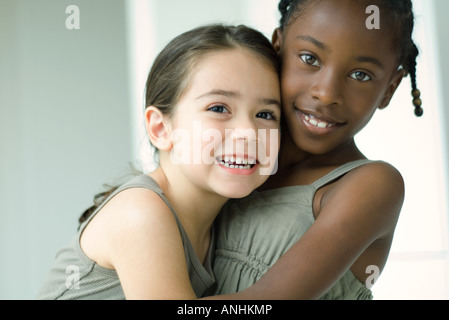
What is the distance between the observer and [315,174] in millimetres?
879

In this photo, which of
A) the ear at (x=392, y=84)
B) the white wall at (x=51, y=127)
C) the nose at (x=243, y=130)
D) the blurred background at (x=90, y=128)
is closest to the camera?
the nose at (x=243, y=130)

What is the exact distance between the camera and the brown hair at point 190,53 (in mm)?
828

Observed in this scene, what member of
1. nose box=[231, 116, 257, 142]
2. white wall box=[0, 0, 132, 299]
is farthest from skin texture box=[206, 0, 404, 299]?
white wall box=[0, 0, 132, 299]

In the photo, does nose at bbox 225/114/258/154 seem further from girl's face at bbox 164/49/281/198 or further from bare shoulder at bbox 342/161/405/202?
bare shoulder at bbox 342/161/405/202

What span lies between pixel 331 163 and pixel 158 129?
1.00ft

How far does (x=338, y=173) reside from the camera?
2.74 ft

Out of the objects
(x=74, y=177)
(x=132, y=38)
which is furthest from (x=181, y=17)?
(x=74, y=177)

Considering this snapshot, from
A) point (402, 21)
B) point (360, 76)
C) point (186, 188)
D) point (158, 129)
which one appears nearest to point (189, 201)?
point (186, 188)

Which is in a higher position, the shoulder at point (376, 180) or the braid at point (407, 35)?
the braid at point (407, 35)

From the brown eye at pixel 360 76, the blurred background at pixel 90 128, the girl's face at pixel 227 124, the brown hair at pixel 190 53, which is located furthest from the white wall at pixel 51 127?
the brown eye at pixel 360 76

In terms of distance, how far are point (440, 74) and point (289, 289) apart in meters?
0.78

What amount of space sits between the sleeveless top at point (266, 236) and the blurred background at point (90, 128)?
494 mm

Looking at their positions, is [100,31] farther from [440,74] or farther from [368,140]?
[440,74]

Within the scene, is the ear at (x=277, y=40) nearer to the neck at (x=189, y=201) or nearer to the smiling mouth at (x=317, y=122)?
the smiling mouth at (x=317, y=122)
